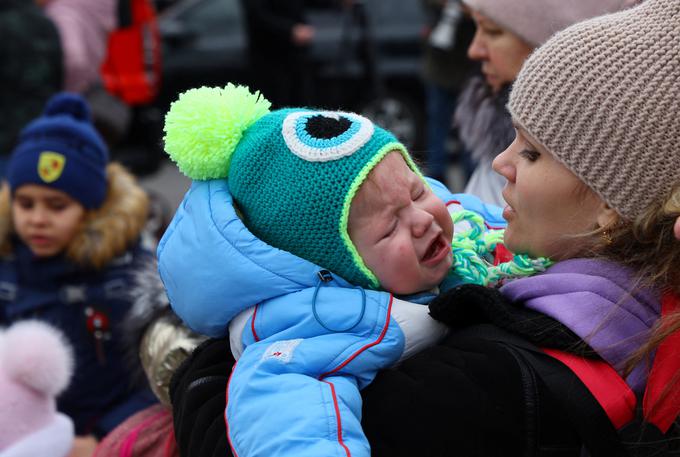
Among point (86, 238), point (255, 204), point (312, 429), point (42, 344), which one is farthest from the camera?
point (86, 238)

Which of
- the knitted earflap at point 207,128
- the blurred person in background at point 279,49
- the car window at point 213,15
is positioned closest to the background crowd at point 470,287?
the knitted earflap at point 207,128

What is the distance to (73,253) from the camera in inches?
149

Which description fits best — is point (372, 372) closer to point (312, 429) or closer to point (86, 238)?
point (312, 429)

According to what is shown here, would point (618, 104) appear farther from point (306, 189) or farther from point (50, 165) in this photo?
point (50, 165)

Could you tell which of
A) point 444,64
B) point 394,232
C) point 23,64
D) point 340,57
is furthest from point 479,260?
point 340,57

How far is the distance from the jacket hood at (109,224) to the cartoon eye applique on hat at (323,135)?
216 centimetres

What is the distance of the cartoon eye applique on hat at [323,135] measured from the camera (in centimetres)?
177

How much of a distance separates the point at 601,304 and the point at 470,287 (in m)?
0.23

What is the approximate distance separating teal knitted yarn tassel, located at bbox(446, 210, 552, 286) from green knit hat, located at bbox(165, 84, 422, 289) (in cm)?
22

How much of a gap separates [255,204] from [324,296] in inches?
9.5

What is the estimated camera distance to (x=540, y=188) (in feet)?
5.64

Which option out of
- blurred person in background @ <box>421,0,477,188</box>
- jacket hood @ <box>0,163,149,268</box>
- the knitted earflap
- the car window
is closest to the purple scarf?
the knitted earflap

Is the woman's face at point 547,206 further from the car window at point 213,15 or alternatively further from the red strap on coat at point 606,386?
the car window at point 213,15

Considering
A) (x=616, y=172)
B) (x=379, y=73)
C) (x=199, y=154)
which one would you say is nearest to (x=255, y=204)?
(x=199, y=154)
